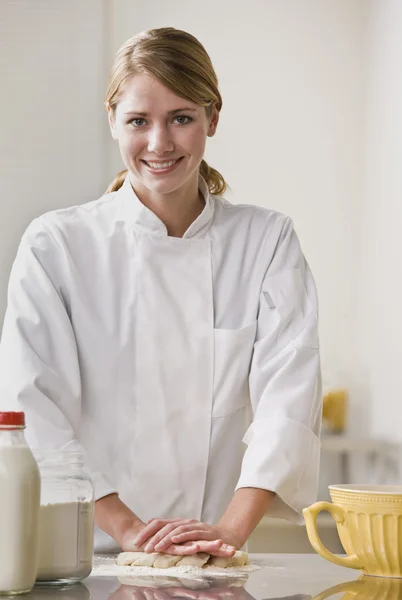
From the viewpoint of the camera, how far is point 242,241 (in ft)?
5.23

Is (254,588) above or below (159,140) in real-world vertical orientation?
below

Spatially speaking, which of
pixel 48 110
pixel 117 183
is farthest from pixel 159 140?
pixel 48 110

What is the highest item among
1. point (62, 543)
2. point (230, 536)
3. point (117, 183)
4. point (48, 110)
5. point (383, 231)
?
point (48, 110)

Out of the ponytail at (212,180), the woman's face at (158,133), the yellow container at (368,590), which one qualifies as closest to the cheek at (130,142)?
the woman's face at (158,133)

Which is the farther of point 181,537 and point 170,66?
point 170,66

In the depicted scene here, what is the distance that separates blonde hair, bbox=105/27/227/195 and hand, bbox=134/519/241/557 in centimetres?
64

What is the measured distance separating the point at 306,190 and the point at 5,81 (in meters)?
1.13

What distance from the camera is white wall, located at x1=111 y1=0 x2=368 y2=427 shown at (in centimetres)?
349

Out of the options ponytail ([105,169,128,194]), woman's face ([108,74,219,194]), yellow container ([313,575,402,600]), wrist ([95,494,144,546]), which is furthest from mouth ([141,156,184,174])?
yellow container ([313,575,402,600])

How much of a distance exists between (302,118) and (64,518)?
2793 mm

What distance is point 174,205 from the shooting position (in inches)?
61.6

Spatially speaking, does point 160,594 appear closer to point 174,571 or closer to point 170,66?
point 174,571

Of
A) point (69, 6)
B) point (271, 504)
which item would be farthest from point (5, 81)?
point (271, 504)

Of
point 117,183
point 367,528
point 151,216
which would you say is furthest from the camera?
point 117,183
